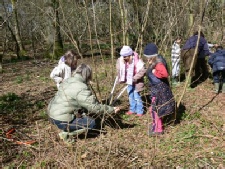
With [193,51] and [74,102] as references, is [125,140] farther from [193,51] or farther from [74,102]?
[193,51]

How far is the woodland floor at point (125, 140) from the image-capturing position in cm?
326

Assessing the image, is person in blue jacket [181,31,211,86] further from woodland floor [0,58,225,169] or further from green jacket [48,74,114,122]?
green jacket [48,74,114,122]

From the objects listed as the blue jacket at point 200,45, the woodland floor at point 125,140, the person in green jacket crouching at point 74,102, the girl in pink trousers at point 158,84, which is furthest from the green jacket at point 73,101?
the blue jacket at point 200,45

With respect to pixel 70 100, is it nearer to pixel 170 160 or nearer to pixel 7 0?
pixel 170 160

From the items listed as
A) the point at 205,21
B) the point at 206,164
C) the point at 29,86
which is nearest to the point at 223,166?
the point at 206,164

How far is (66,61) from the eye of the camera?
4.43 metres

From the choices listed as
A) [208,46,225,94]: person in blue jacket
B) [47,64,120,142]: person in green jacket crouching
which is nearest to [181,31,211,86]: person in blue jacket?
[208,46,225,94]: person in blue jacket

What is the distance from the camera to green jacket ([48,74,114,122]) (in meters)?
3.74

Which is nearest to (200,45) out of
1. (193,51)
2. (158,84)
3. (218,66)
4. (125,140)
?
(193,51)

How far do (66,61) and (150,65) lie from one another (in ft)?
4.77

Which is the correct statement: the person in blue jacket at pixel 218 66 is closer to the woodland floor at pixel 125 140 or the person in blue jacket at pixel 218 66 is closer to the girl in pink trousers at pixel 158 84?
the woodland floor at pixel 125 140

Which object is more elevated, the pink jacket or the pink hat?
the pink hat

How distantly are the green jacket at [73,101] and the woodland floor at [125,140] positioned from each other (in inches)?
11.3

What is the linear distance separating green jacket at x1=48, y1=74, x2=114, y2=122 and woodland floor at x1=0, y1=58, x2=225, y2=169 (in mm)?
287
